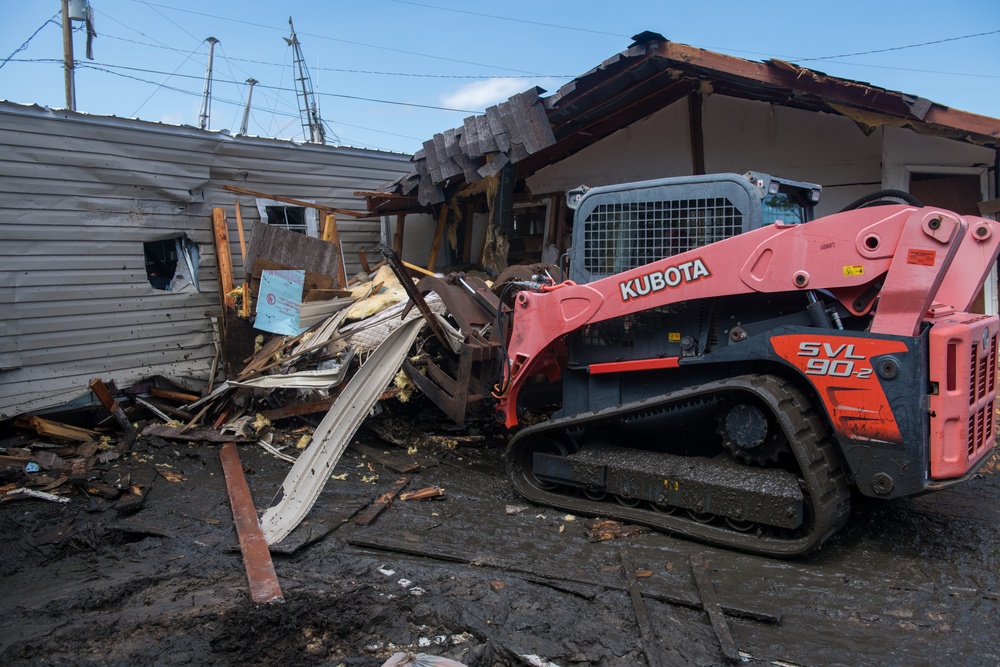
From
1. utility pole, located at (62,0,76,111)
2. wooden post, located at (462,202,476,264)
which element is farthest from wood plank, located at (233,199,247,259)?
utility pole, located at (62,0,76,111)

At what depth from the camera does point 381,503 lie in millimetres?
5266

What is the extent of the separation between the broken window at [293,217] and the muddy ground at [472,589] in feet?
17.3

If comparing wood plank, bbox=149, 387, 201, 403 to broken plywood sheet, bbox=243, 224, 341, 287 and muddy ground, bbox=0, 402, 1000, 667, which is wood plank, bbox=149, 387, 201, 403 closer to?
broken plywood sheet, bbox=243, 224, 341, 287

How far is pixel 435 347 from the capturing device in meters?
6.81

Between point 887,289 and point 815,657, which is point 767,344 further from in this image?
point 815,657

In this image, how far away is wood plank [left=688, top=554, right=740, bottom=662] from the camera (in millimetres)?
3190

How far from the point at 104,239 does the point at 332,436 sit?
464 centimetres

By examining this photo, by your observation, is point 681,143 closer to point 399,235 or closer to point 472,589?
point 399,235

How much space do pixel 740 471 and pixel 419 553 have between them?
205 centimetres

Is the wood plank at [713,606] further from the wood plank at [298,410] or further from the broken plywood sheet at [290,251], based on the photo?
the broken plywood sheet at [290,251]

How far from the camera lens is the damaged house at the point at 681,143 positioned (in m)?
6.95

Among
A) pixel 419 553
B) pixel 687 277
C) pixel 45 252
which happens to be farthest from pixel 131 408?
pixel 687 277

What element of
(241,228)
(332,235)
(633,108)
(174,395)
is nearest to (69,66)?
(241,228)

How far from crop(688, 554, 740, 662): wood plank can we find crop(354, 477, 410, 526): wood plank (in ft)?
7.29
